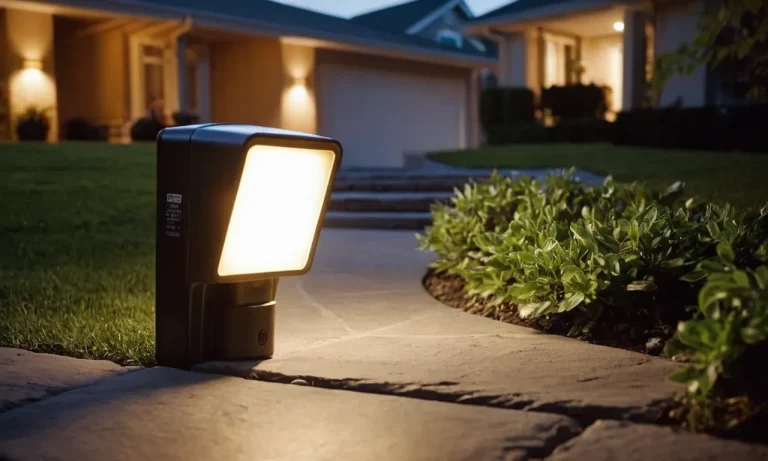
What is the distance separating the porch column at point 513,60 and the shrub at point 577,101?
1.52 meters

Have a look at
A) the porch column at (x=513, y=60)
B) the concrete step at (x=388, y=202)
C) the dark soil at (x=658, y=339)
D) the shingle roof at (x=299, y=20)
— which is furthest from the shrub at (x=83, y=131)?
the dark soil at (x=658, y=339)

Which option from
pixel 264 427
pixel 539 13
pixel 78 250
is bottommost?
pixel 264 427

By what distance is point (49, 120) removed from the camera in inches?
564

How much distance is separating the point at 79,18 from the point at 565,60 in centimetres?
1128

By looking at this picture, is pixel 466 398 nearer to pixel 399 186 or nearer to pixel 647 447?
pixel 647 447

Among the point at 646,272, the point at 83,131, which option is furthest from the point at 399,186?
the point at 83,131

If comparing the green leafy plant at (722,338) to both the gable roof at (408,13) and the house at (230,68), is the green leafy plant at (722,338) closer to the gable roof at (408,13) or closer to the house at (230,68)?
the house at (230,68)

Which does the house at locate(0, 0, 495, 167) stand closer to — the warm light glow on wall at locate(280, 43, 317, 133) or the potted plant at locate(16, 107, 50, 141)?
the warm light glow on wall at locate(280, 43, 317, 133)

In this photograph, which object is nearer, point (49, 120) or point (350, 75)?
point (49, 120)

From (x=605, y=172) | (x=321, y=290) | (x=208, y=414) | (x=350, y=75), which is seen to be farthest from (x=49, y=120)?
(x=208, y=414)

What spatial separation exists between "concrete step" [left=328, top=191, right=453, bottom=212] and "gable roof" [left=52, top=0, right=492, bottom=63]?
7668 millimetres

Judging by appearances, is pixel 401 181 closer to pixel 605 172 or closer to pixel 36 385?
pixel 605 172

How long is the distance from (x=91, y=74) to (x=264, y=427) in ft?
52.2

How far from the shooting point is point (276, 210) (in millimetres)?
3039
